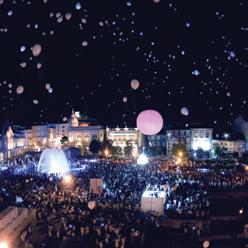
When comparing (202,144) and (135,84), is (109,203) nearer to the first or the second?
(135,84)

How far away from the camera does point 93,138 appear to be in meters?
76.5

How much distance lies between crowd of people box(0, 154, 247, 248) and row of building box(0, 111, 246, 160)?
105 feet

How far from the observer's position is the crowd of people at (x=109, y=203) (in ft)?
51.5

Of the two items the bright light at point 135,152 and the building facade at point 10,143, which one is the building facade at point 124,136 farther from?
the building facade at point 10,143

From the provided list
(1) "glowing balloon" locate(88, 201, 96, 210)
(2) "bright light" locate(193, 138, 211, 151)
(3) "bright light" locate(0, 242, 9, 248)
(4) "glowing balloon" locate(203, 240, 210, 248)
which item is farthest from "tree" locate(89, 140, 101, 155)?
(3) "bright light" locate(0, 242, 9, 248)

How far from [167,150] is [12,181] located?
134 feet

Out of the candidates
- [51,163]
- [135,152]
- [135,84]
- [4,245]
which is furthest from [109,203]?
[135,152]

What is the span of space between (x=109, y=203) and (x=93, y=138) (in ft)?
186

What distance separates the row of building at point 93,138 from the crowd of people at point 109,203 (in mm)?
32129

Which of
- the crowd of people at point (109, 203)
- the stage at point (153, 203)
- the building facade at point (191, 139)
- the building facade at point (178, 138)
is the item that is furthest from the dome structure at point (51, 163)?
the building facade at point (178, 138)

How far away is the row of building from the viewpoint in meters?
59.5

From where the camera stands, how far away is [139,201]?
20672 mm

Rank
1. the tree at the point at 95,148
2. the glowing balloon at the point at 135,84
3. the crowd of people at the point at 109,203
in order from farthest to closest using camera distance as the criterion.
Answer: the tree at the point at 95,148 < the glowing balloon at the point at 135,84 < the crowd of people at the point at 109,203

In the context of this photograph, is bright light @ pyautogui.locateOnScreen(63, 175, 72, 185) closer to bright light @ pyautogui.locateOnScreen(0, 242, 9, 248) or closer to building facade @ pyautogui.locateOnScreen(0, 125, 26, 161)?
bright light @ pyautogui.locateOnScreen(0, 242, 9, 248)
